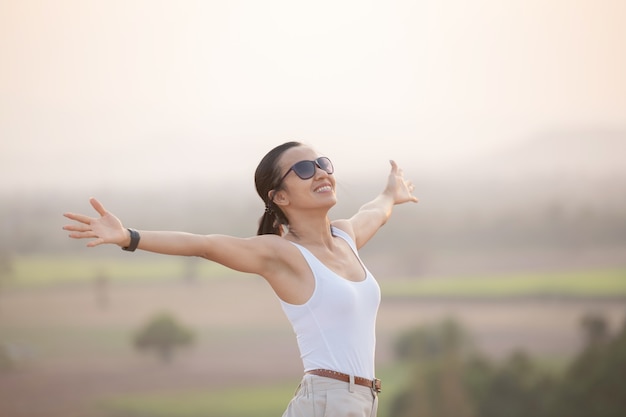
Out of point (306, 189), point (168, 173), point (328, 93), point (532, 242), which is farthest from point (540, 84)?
point (306, 189)

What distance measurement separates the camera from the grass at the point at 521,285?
6.41m

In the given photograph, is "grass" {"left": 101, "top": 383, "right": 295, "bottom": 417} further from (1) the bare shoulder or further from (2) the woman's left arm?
(1) the bare shoulder

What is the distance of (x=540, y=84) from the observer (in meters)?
6.68

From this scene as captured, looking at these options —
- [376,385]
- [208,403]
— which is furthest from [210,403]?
[376,385]

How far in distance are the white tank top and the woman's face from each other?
196 millimetres

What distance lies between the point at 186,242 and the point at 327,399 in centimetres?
56

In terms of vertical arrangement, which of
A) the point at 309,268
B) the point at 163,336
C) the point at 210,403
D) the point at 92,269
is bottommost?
the point at 210,403

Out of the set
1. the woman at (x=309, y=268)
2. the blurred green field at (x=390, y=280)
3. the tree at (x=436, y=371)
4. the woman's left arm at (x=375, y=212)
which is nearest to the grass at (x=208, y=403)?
the blurred green field at (x=390, y=280)

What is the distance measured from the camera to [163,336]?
18.8 ft

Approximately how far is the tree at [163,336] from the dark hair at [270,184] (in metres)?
3.17

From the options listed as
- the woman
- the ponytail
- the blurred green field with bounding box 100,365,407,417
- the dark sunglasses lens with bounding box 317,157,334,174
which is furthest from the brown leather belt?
the blurred green field with bounding box 100,365,407,417

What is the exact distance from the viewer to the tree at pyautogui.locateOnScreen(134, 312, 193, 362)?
572cm

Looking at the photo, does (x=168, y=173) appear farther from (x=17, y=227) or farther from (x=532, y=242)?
(x=532, y=242)

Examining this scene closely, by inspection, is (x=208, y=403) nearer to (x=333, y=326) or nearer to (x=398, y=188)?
(x=398, y=188)
